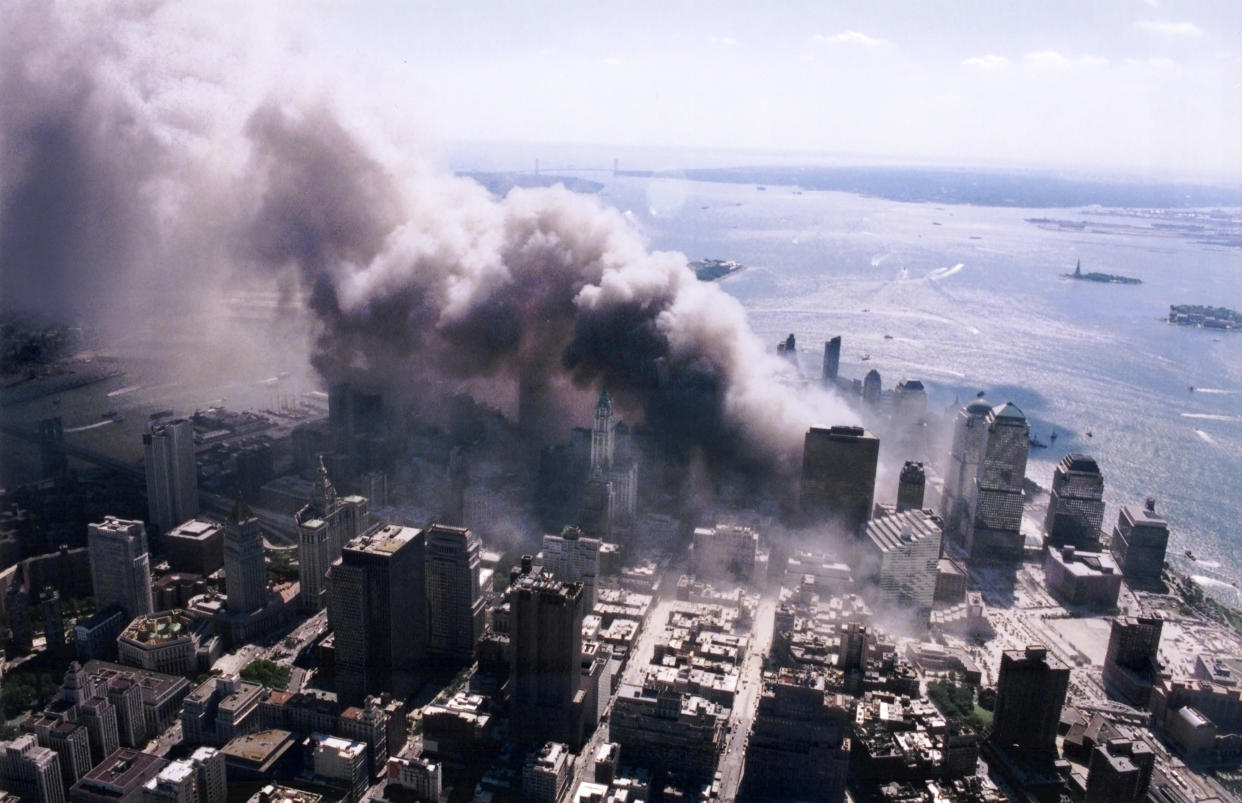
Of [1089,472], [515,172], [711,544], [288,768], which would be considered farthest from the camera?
[515,172]

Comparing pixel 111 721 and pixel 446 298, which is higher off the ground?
pixel 446 298

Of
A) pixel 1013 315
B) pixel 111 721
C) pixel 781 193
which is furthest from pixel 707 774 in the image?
pixel 781 193

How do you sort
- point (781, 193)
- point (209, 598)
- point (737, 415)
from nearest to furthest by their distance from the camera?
point (209, 598) < point (737, 415) < point (781, 193)

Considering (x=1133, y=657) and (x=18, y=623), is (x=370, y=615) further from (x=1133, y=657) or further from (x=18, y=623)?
(x=1133, y=657)

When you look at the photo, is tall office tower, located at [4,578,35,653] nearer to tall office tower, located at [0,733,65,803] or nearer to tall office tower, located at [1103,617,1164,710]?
tall office tower, located at [0,733,65,803]

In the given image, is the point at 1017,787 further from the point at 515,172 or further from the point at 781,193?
the point at 781,193

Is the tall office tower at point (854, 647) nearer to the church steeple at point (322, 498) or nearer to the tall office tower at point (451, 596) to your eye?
the tall office tower at point (451, 596)

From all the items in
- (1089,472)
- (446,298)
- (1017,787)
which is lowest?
(1017,787)

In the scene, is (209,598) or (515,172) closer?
(209,598)
